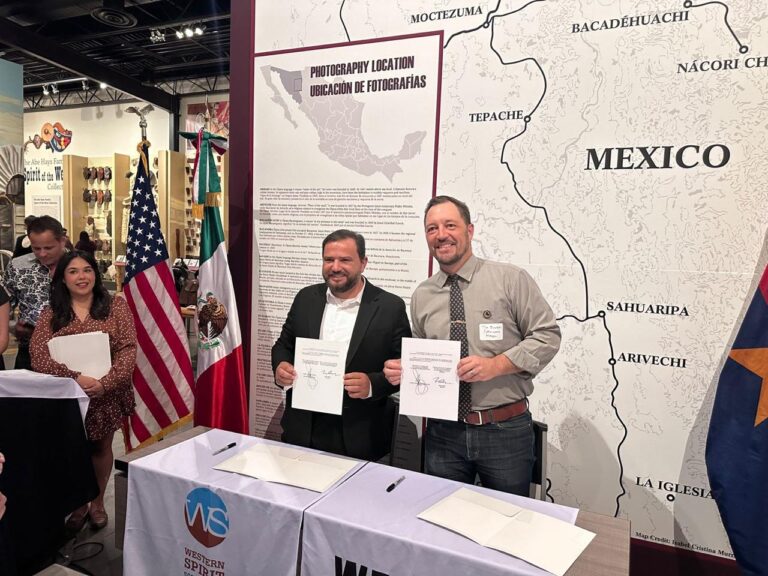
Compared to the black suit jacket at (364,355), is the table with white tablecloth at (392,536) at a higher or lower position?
lower

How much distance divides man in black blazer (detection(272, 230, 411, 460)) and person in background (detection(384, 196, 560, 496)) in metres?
0.20

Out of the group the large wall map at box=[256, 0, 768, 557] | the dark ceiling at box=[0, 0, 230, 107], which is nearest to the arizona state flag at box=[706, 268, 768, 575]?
the large wall map at box=[256, 0, 768, 557]

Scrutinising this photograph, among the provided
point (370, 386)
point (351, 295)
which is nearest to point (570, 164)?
point (351, 295)

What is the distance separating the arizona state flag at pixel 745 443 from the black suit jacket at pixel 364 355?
1.31 metres

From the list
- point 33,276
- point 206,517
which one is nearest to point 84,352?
point 33,276

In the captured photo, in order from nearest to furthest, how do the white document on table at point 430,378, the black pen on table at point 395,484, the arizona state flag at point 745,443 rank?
the black pen on table at point 395,484 < the white document on table at point 430,378 < the arizona state flag at point 745,443

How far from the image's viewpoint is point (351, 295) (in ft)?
7.23

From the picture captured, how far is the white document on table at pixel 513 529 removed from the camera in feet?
4.41

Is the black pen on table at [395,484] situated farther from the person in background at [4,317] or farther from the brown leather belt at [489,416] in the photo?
the person in background at [4,317]

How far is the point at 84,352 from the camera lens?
2646mm

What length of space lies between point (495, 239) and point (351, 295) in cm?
90

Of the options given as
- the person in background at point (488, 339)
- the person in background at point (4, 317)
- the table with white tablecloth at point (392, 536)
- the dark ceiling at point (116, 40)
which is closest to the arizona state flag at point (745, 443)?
the person in background at point (488, 339)

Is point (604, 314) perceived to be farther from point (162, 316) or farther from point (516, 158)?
point (162, 316)

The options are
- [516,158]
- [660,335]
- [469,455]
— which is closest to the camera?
[469,455]
